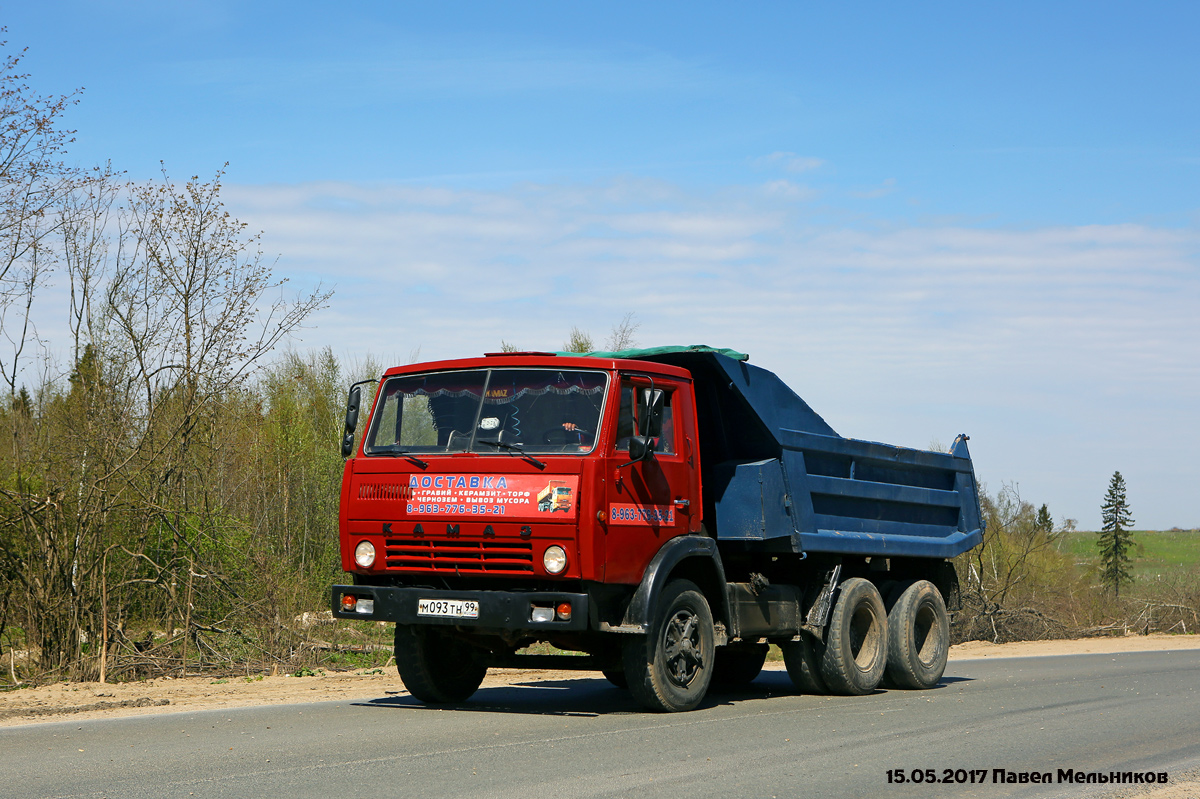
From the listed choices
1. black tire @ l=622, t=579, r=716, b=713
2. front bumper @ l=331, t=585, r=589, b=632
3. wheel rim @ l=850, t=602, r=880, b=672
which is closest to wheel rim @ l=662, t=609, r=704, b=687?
A: black tire @ l=622, t=579, r=716, b=713

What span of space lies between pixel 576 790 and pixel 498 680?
274 inches

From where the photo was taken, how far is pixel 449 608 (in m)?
8.59

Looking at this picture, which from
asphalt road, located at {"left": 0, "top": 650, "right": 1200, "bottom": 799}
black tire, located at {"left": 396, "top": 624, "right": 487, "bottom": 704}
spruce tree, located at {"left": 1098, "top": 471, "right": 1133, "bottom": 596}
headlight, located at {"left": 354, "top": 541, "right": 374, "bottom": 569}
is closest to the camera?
asphalt road, located at {"left": 0, "top": 650, "right": 1200, "bottom": 799}

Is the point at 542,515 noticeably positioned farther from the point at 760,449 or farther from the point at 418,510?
the point at 760,449

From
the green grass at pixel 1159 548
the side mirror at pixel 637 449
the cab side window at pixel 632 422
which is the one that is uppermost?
the cab side window at pixel 632 422

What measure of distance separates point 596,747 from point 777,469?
375 cm

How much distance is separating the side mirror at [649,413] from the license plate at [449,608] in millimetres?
1856

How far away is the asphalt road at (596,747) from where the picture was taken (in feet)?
20.6

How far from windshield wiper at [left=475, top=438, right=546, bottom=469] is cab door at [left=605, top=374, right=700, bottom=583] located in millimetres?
538

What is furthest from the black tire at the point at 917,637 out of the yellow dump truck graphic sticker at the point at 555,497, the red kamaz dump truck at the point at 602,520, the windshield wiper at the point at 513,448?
the windshield wiper at the point at 513,448

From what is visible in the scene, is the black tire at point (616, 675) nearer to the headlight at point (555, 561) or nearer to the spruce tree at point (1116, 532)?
the headlight at point (555, 561)

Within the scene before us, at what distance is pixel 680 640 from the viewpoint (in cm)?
926

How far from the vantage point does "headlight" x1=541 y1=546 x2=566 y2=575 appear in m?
8.38

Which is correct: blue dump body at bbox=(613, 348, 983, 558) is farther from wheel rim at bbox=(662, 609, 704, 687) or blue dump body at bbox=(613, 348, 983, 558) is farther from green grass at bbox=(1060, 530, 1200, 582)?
green grass at bbox=(1060, 530, 1200, 582)
